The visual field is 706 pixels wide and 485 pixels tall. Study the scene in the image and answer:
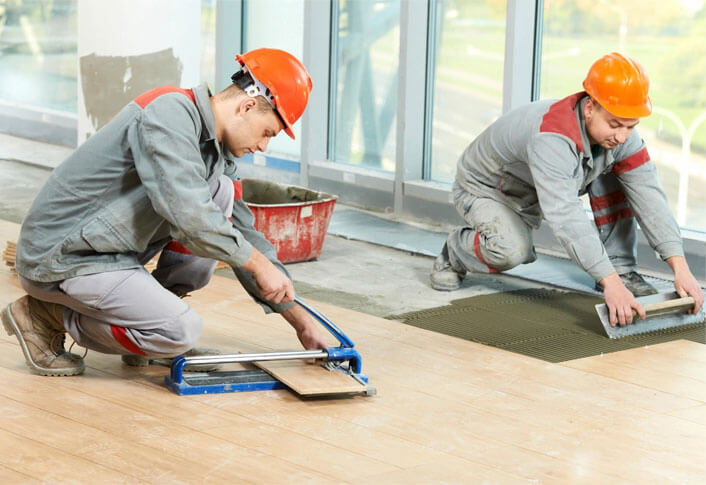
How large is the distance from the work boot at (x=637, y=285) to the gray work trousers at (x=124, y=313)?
2001mm

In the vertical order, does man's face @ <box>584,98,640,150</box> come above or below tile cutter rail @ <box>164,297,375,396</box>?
above

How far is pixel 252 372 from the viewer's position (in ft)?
10.3

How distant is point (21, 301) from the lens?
316 centimetres

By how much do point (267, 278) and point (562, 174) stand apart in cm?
139

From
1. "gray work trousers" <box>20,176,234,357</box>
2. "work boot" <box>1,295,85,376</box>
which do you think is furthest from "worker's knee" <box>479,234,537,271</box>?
"work boot" <box>1,295,85,376</box>

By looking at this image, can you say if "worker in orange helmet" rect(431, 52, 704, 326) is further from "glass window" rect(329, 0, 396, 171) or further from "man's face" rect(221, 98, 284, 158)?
"glass window" rect(329, 0, 396, 171)

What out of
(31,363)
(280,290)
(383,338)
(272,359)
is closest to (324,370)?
(272,359)

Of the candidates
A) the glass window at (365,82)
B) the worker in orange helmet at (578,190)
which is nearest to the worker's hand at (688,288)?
the worker in orange helmet at (578,190)

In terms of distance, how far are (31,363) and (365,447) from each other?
106cm

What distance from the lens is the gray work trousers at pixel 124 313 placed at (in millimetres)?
2904

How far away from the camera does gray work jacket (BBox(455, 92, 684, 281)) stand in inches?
149

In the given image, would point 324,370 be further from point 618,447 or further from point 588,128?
point 588,128

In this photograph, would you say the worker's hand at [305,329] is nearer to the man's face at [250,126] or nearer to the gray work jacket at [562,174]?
the man's face at [250,126]

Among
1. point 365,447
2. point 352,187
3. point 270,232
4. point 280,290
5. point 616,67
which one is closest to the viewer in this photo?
point 365,447
